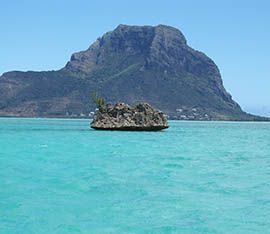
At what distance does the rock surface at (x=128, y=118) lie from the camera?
107000mm

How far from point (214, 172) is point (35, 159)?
17.0m

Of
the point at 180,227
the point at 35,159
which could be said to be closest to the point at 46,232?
the point at 180,227

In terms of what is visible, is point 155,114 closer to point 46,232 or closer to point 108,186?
point 108,186

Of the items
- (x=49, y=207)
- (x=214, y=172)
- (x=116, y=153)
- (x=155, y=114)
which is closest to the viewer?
(x=49, y=207)

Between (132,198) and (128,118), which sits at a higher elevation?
(128,118)

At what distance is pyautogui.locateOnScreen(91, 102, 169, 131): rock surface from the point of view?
107000mm

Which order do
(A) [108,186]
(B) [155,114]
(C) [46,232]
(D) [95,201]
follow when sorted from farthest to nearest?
1. (B) [155,114]
2. (A) [108,186]
3. (D) [95,201]
4. (C) [46,232]

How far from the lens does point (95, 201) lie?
24.0 metres

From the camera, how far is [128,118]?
4247 inches

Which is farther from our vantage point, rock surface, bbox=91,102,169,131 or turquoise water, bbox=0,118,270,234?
rock surface, bbox=91,102,169,131

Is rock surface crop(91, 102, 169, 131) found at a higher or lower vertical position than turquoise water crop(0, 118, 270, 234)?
higher

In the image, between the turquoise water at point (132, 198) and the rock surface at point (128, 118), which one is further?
the rock surface at point (128, 118)

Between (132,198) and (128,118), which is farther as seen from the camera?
(128,118)

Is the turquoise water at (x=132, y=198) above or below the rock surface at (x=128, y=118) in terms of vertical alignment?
below
